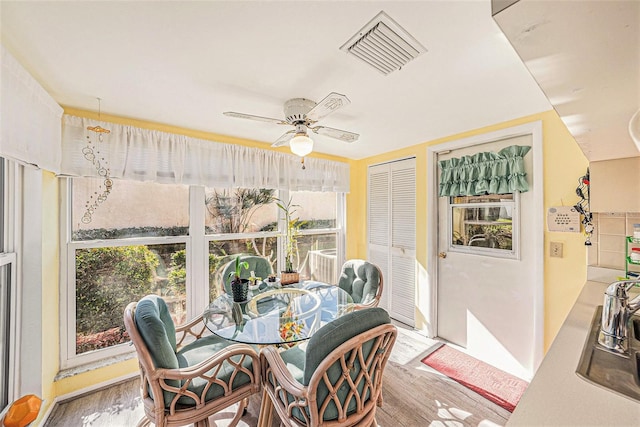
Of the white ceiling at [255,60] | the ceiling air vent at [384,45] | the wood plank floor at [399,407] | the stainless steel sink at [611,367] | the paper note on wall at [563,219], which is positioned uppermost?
the white ceiling at [255,60]

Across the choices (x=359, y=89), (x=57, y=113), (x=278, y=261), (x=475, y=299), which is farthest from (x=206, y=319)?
(x=475, y=299)

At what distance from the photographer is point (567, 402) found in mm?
717

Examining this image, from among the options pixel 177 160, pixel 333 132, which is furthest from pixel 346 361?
pixel 177 160

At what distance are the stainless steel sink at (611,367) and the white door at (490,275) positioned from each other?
1.32 m

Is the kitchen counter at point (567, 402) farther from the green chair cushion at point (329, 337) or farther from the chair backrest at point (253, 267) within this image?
the chair backrest at point (253, 267)

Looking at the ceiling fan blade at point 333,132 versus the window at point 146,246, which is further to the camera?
the window at point 146,246

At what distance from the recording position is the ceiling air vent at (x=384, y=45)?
1123 millimetres

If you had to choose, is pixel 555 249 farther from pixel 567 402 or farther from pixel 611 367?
pixel 567 402

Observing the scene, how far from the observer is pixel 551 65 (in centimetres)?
60

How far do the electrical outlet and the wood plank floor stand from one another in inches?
49.3

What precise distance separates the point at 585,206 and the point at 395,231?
1.79 meters

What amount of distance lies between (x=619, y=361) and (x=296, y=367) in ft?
4.80

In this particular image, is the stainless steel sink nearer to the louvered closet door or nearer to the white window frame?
the louvered closet door

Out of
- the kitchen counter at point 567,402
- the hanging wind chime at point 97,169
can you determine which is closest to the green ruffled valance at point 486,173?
the kitchen counter at point 567,402
